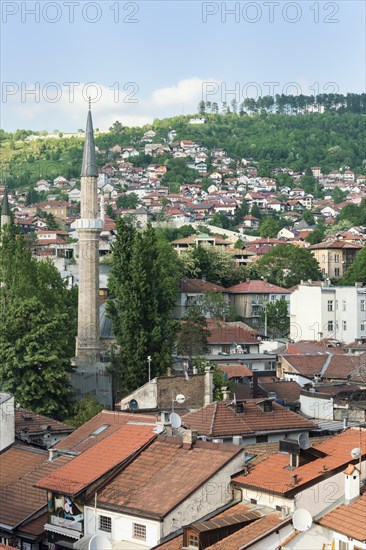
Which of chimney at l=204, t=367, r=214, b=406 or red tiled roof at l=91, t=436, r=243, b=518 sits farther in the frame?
chimney at l=204, t=367, r=214, b=406

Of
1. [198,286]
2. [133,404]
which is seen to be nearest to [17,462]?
[133,404]

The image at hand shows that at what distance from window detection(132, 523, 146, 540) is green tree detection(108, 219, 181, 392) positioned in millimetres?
19913

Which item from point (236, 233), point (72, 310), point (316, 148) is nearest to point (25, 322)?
point (72, 310)

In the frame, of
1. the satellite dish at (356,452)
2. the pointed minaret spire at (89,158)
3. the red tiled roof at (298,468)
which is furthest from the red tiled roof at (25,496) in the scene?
the pointed minaret spire at (89,158)

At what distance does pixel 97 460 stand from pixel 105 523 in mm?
1576

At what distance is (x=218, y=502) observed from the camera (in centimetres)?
1908

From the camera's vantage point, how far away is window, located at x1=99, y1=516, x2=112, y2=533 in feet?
63.5

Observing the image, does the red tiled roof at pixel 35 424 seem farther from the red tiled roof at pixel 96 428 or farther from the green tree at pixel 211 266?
the green tree at pixel 211 266

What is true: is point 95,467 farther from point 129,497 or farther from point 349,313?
point 349,313

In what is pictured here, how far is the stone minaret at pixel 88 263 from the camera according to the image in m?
43.8

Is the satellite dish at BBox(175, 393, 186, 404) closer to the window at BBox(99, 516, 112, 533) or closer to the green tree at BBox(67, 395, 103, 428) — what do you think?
the green tree at BBox(67, 395, 103, 428)

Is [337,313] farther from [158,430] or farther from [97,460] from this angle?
[97,460]

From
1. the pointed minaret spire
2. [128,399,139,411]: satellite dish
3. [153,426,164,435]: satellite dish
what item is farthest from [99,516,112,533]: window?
the pointed minaret spire

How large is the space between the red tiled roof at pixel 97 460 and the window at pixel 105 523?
641 millimetres
